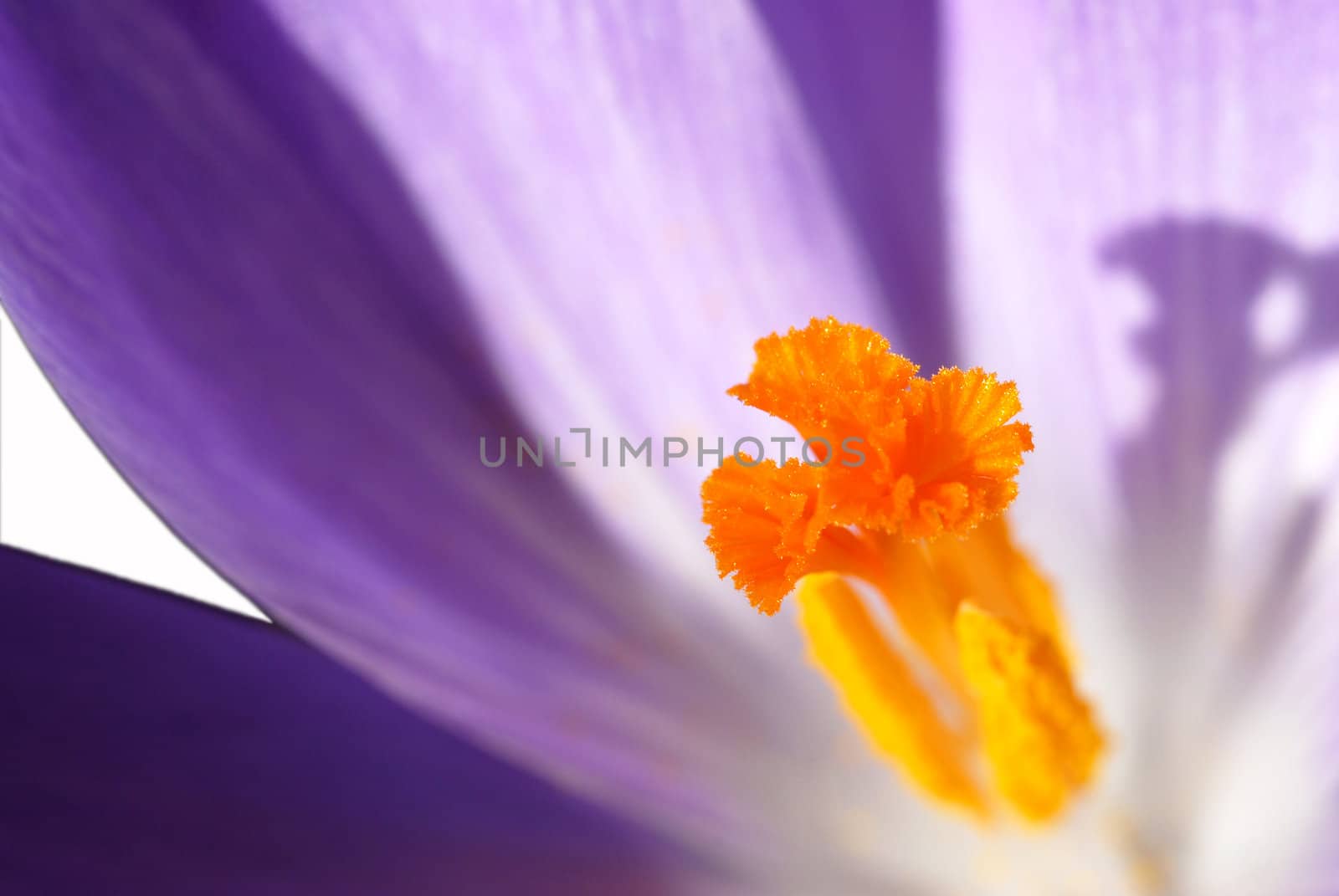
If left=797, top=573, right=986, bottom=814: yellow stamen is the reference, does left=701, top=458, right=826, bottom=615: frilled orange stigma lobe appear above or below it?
above

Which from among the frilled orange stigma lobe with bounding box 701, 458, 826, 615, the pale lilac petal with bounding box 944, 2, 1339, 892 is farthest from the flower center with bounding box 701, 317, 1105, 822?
the pale lilac petal with bounding box 944, 2, 1339, 892

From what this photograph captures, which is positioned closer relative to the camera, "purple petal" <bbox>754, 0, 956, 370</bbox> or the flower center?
the flower center

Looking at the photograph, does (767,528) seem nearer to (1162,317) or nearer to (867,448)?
(867,448)

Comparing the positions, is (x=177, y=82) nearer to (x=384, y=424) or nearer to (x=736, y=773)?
(x=384, y=424)

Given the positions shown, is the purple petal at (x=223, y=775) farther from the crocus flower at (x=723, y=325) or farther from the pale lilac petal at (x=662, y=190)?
the pale lilac petal at (x=662, y=190)

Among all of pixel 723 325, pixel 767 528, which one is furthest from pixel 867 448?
pixel 723 325

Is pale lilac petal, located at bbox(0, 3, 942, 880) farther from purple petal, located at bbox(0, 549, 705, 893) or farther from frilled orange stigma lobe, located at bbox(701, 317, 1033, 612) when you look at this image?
frilled orange stigma lobe, located at bbox(701, 317, 1033, 612)

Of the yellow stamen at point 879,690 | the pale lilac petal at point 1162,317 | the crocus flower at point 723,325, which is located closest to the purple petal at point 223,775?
the crocus flower at point 723,325
